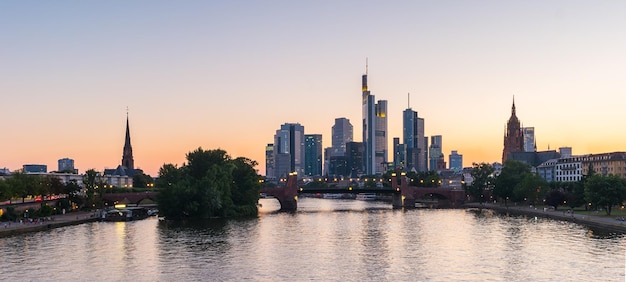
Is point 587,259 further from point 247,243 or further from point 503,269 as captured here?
point 247,243

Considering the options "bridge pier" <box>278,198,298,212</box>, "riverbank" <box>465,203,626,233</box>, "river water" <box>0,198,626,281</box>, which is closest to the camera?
"river water" <box>0,198,626,281</box>

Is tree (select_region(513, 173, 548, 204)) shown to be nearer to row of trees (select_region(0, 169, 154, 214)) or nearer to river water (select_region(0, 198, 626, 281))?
river water (select_region(0, 198, 626, 281))

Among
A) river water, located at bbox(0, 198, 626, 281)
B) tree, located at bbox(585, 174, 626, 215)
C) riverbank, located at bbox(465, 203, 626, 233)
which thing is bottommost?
river water, located at bbox(0, 198, 626, 281)

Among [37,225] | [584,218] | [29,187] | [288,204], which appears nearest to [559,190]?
[584,218]

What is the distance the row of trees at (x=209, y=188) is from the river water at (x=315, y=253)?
14222mm

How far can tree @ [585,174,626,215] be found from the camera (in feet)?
402

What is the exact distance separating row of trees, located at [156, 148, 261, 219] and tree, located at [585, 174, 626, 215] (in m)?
70.8

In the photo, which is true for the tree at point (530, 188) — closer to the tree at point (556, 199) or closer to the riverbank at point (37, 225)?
the tree at point (556, 199)

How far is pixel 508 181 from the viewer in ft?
608

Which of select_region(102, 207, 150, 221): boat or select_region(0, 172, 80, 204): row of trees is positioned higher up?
select_region(0, 172, 80, 204): row of trees

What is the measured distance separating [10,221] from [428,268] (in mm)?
78141

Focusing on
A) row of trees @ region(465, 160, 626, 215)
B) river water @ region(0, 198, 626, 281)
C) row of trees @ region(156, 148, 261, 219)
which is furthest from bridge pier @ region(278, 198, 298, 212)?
river water @ region(0, 198, 626, 281)

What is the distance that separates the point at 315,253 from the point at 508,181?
122m

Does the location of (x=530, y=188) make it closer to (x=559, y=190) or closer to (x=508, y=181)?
(x=508, y=181)
